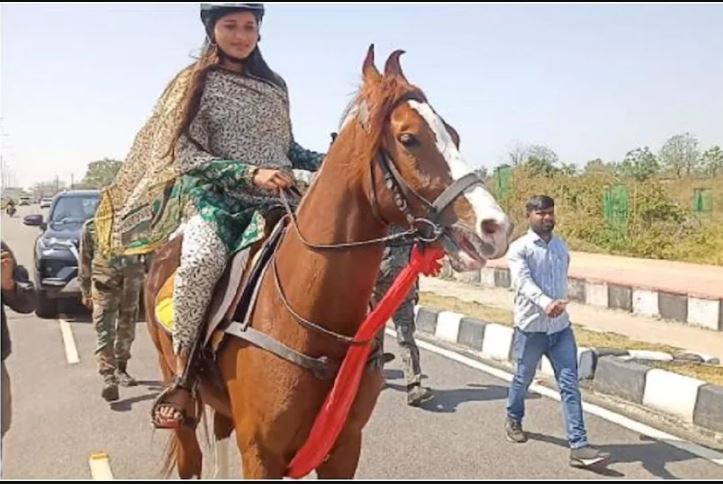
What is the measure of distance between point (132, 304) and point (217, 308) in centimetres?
408

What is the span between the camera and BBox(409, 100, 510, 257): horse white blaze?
8.11 ft

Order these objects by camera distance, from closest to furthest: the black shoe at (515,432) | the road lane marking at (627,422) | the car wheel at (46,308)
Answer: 1. the road lane marking at (627,422)
2. the black shoe at (515,432)
3. the car wheel at (46,308)

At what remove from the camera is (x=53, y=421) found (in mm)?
6160

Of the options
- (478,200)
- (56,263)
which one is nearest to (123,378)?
(56,263)

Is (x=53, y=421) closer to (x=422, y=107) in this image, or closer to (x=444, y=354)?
(x=444, y=354)

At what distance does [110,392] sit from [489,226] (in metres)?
5.06

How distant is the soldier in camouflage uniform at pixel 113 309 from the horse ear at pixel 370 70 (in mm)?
4331

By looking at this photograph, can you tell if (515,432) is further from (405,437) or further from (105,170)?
(105,170)

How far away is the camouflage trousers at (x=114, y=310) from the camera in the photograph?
685 cm

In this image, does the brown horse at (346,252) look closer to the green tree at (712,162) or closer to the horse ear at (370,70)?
the horse ear at (370,70)

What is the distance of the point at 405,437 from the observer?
557cm

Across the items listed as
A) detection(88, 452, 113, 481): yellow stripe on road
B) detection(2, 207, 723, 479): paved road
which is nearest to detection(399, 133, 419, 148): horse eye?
detection(2, 207, 723, 479): paved road

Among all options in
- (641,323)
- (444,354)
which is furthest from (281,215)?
(641,323)

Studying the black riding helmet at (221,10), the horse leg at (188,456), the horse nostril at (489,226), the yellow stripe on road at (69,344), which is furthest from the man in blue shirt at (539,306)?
the yellow stripe on road at (69,344)
